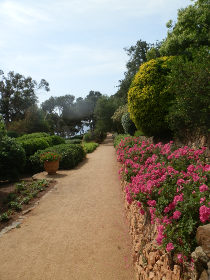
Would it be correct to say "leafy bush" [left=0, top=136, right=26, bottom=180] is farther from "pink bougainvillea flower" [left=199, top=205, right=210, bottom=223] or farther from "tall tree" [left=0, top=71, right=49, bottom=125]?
"tall tree" [left=0, top=71, right=49, bottom=125]

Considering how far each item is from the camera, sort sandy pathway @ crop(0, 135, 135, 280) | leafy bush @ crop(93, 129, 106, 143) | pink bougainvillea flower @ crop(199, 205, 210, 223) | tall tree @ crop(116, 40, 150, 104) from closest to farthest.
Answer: pink bougainvillea flower @ crop(199, 205, 210, 223) < sandy pathway @ crop(0, 135, 135, 280) < tall tree @ crop(116, 40, 150, 104) < leafy bush @ crop(93, 129, 106, 143)

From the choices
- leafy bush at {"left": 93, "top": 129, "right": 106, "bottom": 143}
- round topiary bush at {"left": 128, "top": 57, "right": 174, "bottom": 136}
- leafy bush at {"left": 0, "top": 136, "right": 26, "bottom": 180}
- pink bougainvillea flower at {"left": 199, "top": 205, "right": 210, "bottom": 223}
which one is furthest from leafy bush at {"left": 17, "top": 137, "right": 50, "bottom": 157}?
leafy bush at {"left": 93, "top": 129, "right": 106, "bottom": 143}

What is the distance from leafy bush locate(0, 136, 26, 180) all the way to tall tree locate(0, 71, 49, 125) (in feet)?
93.5

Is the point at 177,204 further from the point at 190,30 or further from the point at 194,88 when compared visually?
the point at 190,30

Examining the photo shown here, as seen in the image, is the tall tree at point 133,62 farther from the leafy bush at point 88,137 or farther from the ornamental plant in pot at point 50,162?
the ornamental plant in pot at point 50,162

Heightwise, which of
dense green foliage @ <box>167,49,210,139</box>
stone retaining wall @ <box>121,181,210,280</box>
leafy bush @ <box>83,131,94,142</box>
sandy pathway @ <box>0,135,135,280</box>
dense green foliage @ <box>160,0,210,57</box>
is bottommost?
sandy pathway @ <box>0,135,135,280</box>

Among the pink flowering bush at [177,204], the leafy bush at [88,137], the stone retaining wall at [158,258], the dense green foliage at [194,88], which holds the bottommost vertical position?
the stone retaining wall at [158,258]

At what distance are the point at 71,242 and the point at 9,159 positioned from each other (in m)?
6.58

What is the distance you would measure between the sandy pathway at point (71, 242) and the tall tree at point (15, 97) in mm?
33178

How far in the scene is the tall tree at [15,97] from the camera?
1463 inches

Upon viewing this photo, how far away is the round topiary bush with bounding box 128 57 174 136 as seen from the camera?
30.4 ft

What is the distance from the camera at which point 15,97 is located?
3759 cm

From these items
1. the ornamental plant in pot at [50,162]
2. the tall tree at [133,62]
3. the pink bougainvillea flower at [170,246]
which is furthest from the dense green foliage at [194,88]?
the tall tree at [133,62]

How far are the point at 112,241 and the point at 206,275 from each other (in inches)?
125
